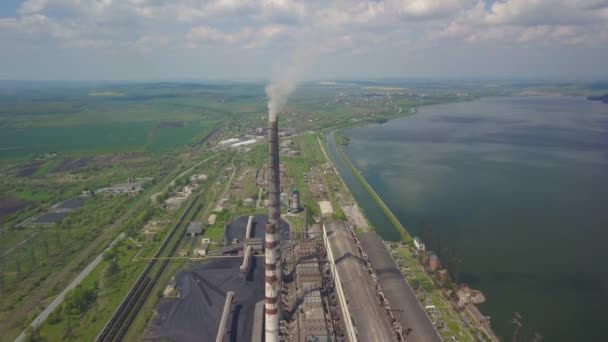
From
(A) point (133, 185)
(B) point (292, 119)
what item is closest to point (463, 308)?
(A) point (133, 185)

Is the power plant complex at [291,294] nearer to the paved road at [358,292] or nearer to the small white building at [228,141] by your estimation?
the paved road at [358,292]

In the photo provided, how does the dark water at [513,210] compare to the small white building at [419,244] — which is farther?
the small white building at [419,244]

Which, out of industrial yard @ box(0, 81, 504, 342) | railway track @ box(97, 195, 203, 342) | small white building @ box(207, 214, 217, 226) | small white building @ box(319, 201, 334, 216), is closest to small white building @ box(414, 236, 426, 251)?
industrial yard @ box(0, 81, 504, 342)

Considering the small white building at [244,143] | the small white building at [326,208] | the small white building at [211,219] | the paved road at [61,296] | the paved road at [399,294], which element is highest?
the small white building at [244,143]

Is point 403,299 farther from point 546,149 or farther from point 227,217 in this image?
point 546,149

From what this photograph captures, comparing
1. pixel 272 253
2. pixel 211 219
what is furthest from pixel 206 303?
pixel 211 219

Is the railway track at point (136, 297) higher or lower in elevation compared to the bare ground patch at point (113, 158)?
lower

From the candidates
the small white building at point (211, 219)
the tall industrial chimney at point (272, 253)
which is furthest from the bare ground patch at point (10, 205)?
the tall industrial chimney at point (272, 253)
